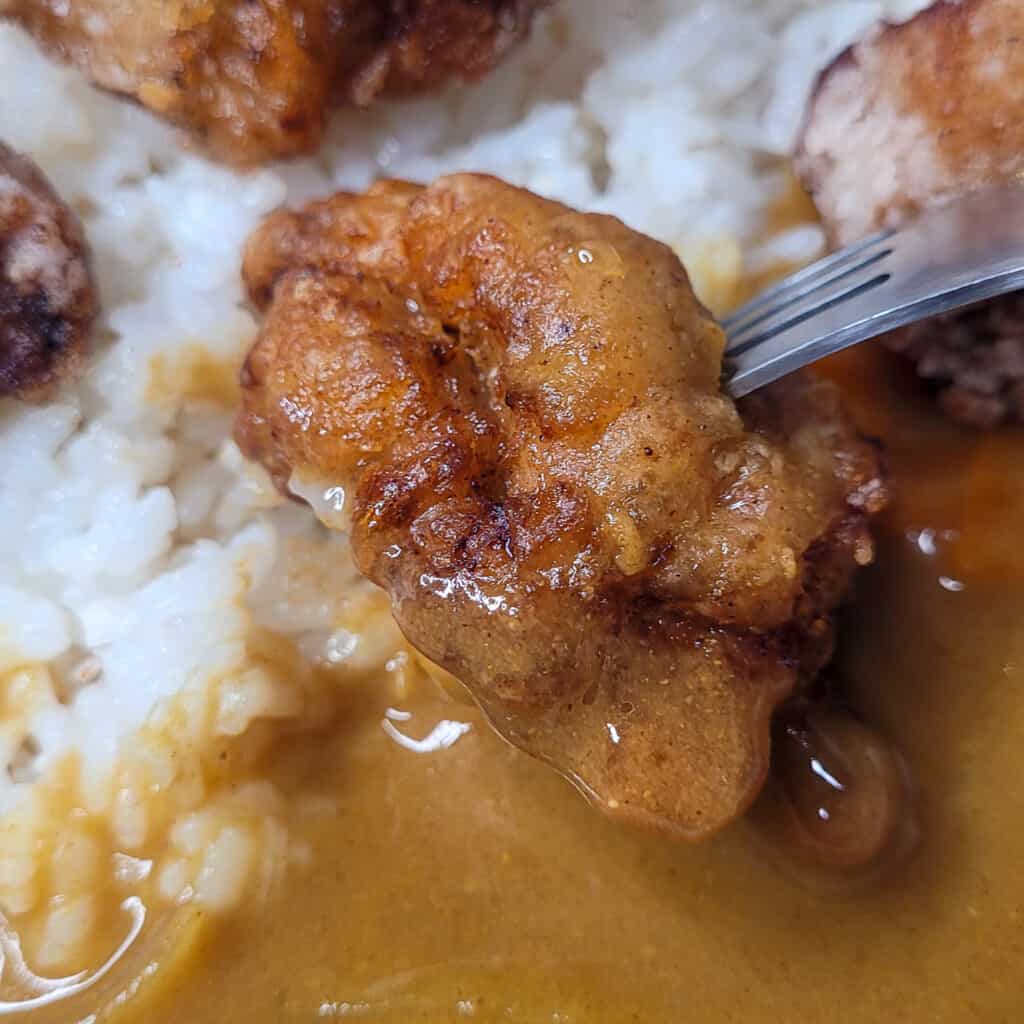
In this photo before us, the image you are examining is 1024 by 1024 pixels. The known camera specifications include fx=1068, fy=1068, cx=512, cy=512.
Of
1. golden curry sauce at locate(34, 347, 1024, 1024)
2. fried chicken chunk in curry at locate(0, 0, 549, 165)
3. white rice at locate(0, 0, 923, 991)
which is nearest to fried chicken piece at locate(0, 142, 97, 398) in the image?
white rice at locate(0, 0, 923, 991)

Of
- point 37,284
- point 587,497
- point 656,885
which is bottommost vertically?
point 656,885

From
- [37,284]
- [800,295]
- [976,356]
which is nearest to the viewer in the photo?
[800,295]

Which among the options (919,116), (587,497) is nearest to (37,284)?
(587,497)

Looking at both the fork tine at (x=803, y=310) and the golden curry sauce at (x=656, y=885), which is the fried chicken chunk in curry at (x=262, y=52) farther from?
the golden curry sauce at (x=656, y=885)

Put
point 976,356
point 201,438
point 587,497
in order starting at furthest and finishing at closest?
point 201,438
point 976,356
point 587,497

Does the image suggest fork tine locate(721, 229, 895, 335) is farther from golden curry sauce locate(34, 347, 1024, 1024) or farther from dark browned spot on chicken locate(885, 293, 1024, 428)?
golden curry sauce locate(34, 347, 1024, 1024)

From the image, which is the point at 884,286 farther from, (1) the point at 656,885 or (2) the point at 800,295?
(1) the point at 656,885

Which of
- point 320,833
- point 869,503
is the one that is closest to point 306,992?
point 320,833
